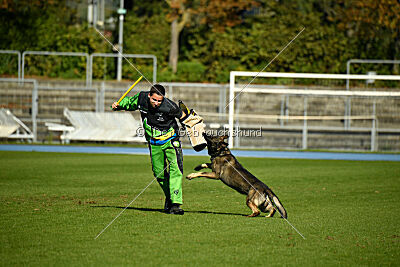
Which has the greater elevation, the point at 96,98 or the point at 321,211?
the point at 96,98

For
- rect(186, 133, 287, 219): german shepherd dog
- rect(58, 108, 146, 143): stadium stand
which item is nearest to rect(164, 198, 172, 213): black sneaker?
rect(186, 133, 287, 219): german shepherd dog

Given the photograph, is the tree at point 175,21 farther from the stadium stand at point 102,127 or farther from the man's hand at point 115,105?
the man's hand at point 115,105

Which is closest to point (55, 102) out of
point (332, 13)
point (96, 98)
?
point (96, 98)

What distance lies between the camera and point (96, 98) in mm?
27547

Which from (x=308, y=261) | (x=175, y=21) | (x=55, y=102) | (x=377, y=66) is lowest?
(x=308, y=261)

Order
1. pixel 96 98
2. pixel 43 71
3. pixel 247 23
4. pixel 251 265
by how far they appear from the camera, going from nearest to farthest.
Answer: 1. pixel 251 265
2. pixel 96 98
3. pixel 43 71
4. pixel 247 23

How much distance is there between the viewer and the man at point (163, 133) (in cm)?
936

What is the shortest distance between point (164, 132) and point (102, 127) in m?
17.5

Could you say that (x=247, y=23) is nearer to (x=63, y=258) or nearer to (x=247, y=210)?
(x=247, y=210)

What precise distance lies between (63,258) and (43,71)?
25.2 meters

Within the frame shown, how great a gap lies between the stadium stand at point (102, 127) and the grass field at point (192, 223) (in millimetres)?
10493

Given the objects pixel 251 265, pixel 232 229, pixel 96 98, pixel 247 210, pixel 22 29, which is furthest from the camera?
pixel 22 29

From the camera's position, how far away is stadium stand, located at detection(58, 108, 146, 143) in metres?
26.2

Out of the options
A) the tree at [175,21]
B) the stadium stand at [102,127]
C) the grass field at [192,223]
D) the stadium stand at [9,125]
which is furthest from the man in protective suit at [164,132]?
the tree at [175,21]
